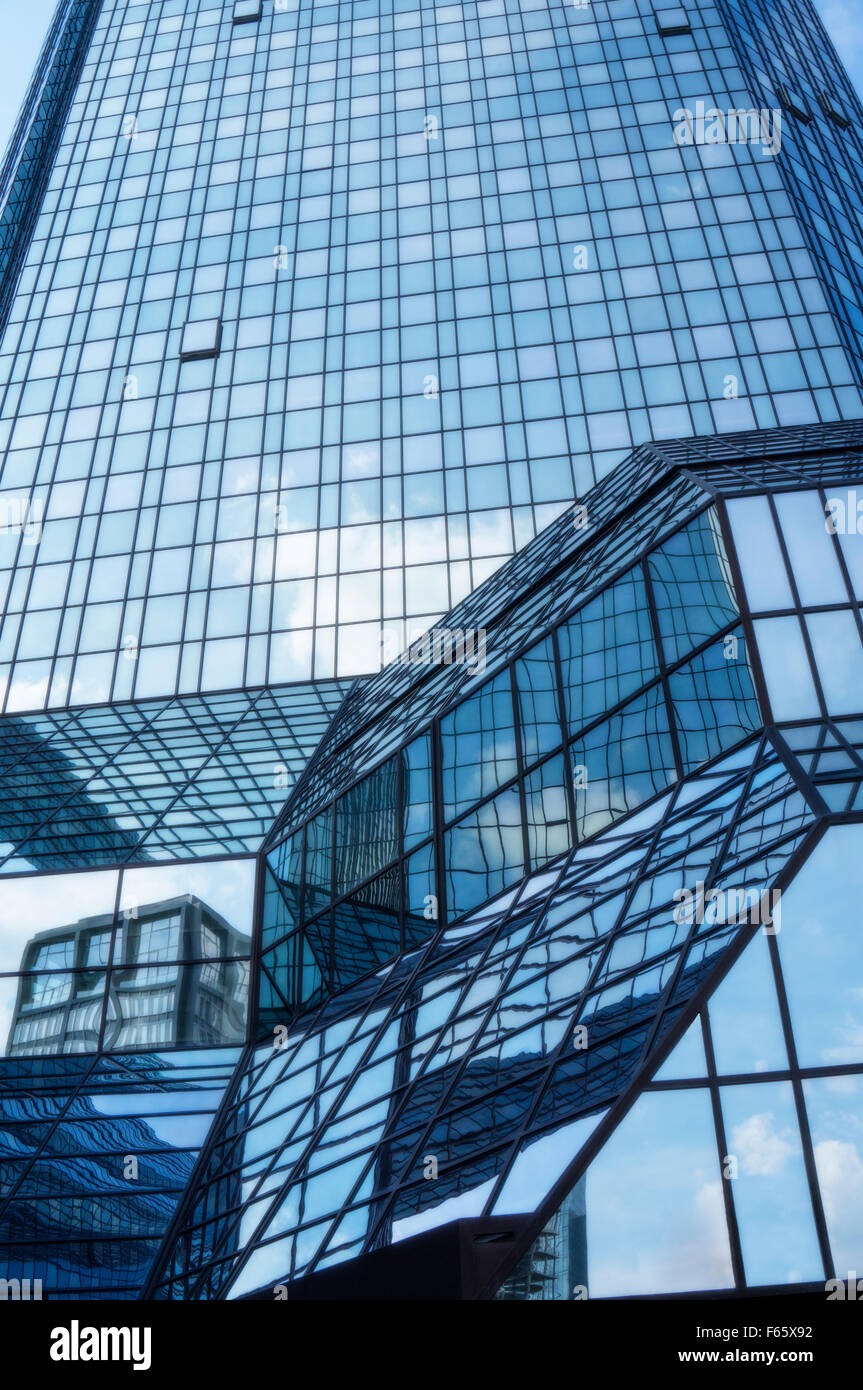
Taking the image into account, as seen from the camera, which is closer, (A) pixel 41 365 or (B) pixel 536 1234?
(B) pixel 536 1234

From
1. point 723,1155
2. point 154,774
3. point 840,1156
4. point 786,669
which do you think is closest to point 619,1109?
point 723,1155

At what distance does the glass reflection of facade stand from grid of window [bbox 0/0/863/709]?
22 cm

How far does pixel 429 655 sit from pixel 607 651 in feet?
33.8

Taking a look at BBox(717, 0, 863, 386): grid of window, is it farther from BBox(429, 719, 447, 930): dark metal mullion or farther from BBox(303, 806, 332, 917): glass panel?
BBox(303, 806, 332, 917): glass panel

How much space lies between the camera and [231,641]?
4103cm

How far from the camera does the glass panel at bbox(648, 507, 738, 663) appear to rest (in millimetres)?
17062

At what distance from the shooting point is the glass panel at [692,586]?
672 inches

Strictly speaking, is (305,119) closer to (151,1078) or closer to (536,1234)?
(151,1078)

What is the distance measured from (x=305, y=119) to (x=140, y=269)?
1192 centimetres

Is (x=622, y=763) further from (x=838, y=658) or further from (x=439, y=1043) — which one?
(x=439, y=1043)

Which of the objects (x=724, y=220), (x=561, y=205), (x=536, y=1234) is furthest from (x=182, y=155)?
(x=536, y=1234)

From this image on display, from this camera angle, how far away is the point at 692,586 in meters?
17.7

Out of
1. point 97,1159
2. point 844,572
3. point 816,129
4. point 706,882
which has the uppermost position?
point 816,129

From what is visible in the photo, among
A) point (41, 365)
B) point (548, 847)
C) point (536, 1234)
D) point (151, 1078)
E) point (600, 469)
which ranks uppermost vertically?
point (41, 365)
